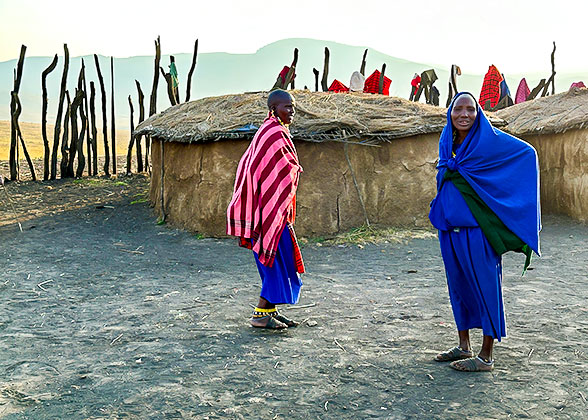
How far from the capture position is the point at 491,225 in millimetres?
3303

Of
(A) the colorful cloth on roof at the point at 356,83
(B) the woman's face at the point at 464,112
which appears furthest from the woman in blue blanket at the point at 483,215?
(A) the colorful cloth on roof at the point at 356,83

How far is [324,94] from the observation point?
350 inches

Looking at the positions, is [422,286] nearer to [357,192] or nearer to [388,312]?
[388,312]

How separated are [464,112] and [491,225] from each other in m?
0.64

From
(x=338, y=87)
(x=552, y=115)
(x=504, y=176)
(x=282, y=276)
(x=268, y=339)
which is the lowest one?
(x=268, y=339)

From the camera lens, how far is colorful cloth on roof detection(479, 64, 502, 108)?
13250 mm

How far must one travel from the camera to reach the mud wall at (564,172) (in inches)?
342

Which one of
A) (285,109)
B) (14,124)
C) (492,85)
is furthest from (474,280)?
(14,124)

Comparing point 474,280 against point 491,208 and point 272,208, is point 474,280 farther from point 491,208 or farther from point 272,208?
point 272,208

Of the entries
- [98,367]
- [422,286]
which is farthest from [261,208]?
[422,286]

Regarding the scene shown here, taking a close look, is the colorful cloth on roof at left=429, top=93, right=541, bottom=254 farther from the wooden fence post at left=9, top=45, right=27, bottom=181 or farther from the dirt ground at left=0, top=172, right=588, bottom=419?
the wooden fence post at left=9, top=45, right=27, bottom=181

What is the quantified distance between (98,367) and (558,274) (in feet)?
14.2

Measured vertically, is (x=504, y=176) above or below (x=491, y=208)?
above

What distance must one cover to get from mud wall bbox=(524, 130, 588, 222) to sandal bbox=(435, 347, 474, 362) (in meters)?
6.01
